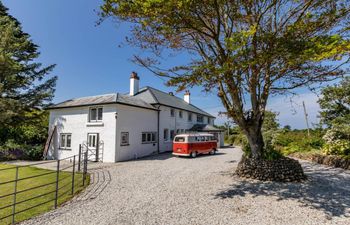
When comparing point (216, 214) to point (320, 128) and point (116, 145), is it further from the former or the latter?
point (320, 128)

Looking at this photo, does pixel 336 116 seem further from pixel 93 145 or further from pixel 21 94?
pixel 21 94

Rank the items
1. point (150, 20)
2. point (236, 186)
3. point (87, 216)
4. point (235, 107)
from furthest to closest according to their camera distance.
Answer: point (235, 107)
point (236, 186)
point (150, 20)
point (87, 216)

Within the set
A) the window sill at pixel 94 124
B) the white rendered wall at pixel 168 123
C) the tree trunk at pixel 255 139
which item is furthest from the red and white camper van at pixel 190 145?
the tree trunk at pixel 255 139

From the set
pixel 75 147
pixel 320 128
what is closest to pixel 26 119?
pixel 75 147

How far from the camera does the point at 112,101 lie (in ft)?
53.0

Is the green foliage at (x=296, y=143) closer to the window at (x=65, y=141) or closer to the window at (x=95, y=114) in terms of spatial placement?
the window at (x=95, y=114)

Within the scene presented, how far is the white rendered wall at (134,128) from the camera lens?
16519 millimetres

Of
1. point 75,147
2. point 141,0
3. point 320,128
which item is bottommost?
point 75,147

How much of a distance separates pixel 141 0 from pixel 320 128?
26143 mm

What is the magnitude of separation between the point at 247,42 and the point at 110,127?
42.4 ft

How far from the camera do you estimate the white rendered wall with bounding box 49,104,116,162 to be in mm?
16234

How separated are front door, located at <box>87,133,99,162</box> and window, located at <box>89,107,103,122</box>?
133 centimetres

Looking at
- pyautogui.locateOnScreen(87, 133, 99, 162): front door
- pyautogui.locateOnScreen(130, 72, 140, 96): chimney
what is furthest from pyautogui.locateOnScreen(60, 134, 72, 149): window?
pyautogui.locateOnScreen(130, 72, 140, 96): chimney

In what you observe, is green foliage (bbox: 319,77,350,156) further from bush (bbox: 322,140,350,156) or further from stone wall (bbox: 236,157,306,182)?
stone wall (bbox: 236,157,306,182)
